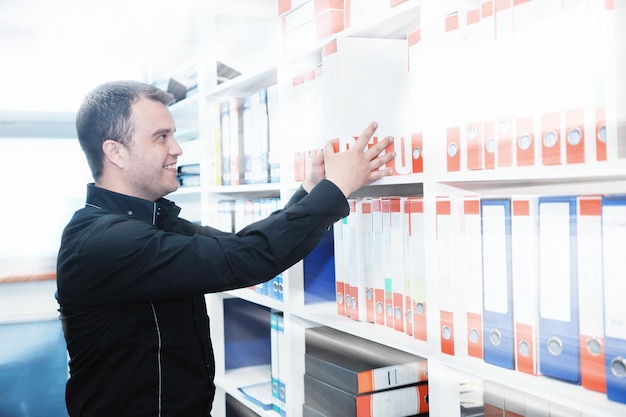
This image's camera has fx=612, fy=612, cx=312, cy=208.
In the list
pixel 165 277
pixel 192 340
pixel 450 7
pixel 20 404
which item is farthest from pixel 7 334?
pixel 450 7

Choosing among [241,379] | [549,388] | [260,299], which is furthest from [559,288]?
[241,379]

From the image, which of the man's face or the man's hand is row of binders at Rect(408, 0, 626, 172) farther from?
the man's face

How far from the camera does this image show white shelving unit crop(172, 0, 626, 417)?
99 centimetres

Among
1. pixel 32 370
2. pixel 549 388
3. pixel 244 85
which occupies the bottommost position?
pixel 32 370

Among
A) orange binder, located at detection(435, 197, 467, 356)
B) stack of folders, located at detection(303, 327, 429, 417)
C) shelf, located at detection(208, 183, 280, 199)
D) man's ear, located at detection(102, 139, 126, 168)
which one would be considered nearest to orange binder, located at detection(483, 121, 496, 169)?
orange binder, located at detection(435, 197, 467, 356)

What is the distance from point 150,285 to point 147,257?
66 millimetres

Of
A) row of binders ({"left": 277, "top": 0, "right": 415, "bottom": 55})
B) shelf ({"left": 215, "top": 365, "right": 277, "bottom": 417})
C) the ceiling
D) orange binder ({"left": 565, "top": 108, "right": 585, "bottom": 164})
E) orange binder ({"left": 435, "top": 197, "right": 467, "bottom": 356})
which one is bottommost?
shelf ({"left": 215, "top": 365, "right": 277, "bottom": 417})

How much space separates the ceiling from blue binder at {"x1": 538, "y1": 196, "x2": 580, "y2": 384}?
2.09 m

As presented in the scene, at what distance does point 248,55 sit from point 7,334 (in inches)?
74.6

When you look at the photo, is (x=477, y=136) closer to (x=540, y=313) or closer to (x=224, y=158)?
(x=540, y=313)

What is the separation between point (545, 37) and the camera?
990mm

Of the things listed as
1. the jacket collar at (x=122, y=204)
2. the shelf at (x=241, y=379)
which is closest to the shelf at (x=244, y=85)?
the jacket collar at (x=122, y=204)

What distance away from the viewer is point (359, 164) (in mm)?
1379

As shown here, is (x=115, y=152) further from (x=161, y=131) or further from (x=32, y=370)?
(x=32, y=370)
